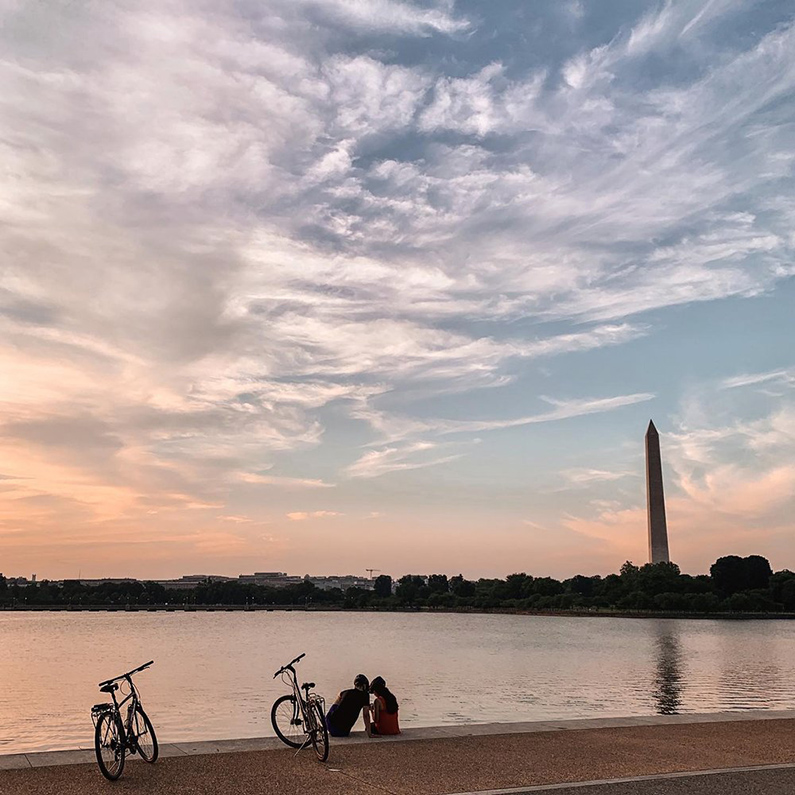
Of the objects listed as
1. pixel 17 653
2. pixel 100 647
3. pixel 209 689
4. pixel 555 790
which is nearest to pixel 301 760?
pixel 555 790

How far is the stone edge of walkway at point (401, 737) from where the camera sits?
47.3 ft

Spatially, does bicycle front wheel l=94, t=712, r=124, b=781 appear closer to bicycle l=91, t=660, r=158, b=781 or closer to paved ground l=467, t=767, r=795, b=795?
bicycle l=91, t=660, r=158, b=781

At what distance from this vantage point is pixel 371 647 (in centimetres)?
9788

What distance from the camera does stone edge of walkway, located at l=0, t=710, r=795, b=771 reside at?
14422 mm

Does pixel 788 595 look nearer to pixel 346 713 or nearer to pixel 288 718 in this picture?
pixel 346 713

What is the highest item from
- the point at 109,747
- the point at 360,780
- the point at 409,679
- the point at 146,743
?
the point at 109,747

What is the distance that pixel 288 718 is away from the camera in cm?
1728

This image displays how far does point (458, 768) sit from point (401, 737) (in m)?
2.88

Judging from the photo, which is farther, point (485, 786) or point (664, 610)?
point (664, 610)

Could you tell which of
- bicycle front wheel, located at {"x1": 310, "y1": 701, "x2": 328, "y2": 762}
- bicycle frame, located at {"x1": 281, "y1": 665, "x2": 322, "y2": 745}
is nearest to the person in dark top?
bicycle frame, located at {"x1": 281, "y1": 665, "x2": 322, "y2": 745}

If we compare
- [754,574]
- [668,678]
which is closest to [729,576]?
[754,574]

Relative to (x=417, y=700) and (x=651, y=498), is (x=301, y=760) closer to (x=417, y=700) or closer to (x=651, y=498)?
(x=417, y=700)

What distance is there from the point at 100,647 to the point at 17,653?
507 inches

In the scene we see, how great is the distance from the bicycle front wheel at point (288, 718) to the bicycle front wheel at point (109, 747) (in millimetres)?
3107
